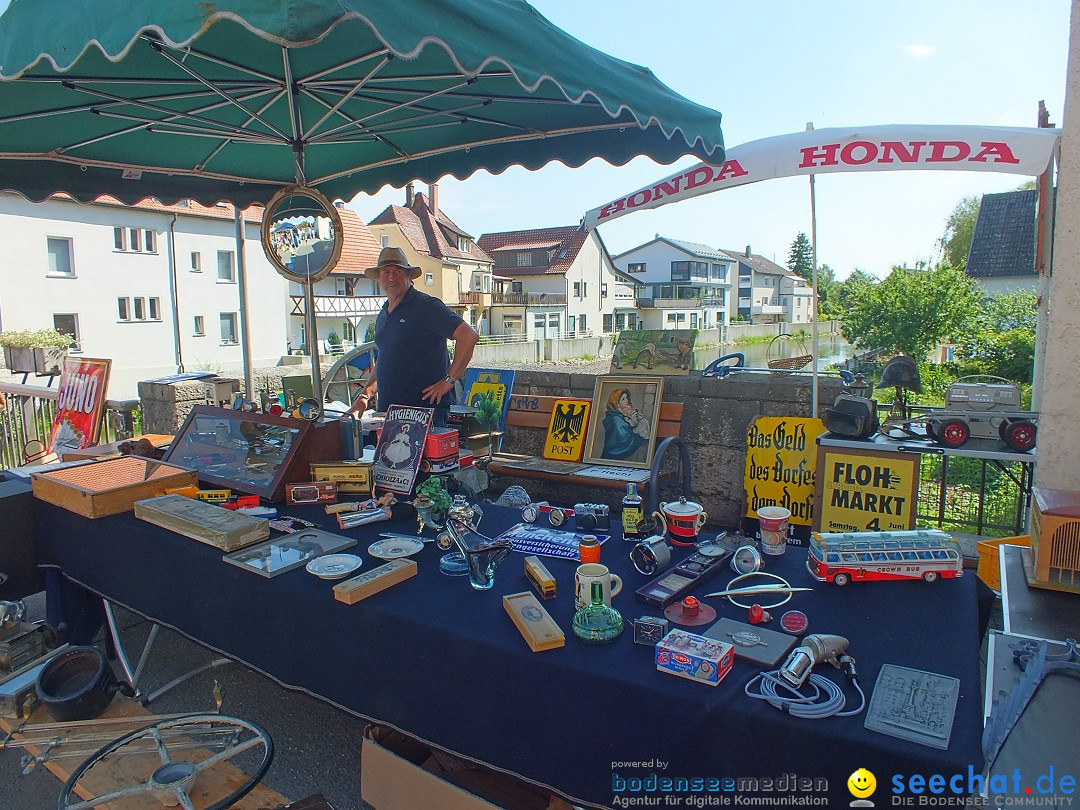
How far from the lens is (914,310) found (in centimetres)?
1877

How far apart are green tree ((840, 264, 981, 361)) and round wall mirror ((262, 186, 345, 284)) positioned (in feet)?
62.9

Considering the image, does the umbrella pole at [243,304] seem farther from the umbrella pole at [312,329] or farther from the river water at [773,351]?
the river water at [773,351]

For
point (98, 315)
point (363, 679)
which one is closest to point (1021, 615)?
point (363, 679)

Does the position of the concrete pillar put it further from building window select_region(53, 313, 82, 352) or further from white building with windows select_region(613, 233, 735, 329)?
white building with windows select_region(613, 233, 735, 329)

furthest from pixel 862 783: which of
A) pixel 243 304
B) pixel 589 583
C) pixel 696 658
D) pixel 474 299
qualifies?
pixel 474 299

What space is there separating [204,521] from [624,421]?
2745 mm

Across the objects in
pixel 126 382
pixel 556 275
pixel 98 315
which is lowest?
pixel 126 382

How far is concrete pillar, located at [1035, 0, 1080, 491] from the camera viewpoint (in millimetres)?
3162

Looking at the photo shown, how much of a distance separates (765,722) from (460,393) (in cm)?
406

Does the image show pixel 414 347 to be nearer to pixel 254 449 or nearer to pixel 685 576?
pixel 254 449

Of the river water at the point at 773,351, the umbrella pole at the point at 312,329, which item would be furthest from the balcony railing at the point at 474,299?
the umbrella pole at the point at 312,329

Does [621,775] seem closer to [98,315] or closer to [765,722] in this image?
[765,722]

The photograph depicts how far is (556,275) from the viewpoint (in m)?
44.3

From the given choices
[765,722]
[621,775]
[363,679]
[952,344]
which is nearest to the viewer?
[765,722]
